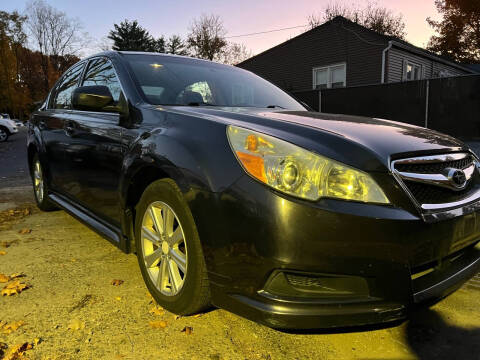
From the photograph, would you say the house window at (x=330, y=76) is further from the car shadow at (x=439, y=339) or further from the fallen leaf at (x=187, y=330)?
the fallen leaf at (x=187, y=330)

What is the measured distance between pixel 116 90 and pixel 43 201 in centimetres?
235

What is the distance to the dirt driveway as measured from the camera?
6.24 ft

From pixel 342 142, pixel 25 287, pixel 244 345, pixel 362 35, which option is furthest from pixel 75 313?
pixel 362 35

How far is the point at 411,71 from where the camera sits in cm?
1883

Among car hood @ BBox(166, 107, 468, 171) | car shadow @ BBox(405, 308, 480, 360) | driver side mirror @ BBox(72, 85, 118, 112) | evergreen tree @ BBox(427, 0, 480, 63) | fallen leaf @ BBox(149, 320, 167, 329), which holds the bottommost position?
car shadow @ BBox(405, 308, 480, 360)

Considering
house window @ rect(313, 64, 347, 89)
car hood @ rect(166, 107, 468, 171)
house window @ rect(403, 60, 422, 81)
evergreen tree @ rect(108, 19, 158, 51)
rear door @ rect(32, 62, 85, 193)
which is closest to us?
car hood @ rect(166, 107, 468, 171)

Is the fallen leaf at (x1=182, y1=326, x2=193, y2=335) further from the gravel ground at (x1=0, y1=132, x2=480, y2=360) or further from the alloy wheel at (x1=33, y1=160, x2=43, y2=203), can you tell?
the alloy wheel at (x1=33, y1=160, x2=43, y2=203)

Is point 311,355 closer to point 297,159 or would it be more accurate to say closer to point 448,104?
point 297,159

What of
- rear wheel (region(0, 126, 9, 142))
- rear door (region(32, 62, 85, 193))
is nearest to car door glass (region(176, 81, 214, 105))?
rear door (region(32, 62, 85, 193))

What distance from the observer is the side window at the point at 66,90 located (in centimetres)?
377

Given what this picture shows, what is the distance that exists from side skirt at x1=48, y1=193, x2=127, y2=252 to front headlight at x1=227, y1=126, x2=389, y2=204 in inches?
52.6

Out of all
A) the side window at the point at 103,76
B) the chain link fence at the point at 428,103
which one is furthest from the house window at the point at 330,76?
the side window at the point at 103,76

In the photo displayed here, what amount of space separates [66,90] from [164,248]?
2609 millimetres

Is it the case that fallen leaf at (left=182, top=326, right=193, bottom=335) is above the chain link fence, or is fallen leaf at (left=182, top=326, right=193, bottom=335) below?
below
